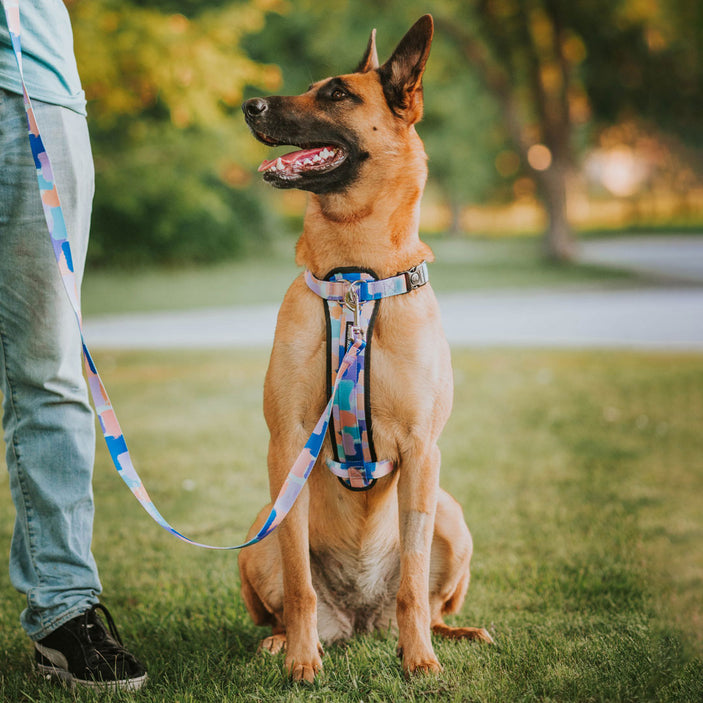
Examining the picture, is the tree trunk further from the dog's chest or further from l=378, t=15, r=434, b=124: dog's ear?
the dog's chest

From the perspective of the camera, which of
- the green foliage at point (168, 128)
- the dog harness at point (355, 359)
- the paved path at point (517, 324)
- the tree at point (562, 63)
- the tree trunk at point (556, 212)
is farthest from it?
the tree trunk at point (556, 212)

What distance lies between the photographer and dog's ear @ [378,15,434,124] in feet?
8.16

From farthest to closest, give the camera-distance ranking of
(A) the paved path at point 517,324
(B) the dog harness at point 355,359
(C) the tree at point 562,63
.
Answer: (C) the tree at point 562,63 → (A) the paved path at point 517,324 → (B) the dog harness at point 355,359

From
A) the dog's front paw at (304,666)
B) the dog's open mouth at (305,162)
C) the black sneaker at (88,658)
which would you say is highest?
the dog's open mouth at (305,162)

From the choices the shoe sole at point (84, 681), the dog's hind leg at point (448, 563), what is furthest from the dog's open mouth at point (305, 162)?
the shoe sole at point (84, 681)

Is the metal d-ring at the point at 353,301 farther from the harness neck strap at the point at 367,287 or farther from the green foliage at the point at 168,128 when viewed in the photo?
the green foliage at the point at 168,128

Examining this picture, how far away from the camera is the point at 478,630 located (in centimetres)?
272

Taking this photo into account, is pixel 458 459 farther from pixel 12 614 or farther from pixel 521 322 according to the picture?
pixel 521 322

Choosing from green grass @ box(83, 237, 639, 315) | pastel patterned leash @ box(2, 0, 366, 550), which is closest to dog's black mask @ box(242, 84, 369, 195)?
pastel patterned leash @ box(2, 0, 366, 550)

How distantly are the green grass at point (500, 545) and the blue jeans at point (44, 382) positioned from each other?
0.33 m

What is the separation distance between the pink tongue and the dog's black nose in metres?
0.15

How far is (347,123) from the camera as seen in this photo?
2.53 metres

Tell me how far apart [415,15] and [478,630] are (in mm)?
18282

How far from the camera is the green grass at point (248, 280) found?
48.4ft
